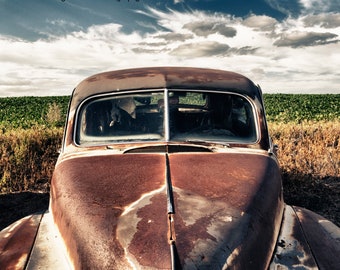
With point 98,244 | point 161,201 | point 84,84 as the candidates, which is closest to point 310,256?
point 161,201

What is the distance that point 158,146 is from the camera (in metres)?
2.69

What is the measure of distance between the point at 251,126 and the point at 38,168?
18.7 feet

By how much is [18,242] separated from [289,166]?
5881 millimetres

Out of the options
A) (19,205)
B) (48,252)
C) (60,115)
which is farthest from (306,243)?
(60,115)

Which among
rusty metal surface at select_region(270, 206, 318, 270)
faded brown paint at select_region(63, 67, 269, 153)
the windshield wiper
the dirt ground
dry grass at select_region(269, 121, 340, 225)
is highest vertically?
faded brown paint at select_region(63, 67, 269, 153)

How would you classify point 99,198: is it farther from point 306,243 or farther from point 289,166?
point 289,166

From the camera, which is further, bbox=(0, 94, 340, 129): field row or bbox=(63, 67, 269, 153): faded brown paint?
bbox=(0, 94, 340, 129): field row

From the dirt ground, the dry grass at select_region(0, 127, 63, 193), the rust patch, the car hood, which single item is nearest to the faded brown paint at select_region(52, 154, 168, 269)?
the car hood

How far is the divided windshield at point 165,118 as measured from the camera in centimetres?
289

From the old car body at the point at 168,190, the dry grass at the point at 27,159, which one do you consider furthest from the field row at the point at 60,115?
the old car body at the point at 168,190

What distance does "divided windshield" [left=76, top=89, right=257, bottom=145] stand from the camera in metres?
2.89

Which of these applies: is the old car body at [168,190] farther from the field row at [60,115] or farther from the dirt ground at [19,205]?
the field row at [60,115]

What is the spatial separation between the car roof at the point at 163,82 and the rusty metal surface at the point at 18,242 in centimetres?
109

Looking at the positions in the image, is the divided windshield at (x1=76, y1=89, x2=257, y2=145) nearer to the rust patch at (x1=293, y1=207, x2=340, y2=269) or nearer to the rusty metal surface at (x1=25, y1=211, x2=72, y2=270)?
the rust patch at (x1=293, y1=207, x2=340, y2=269)
